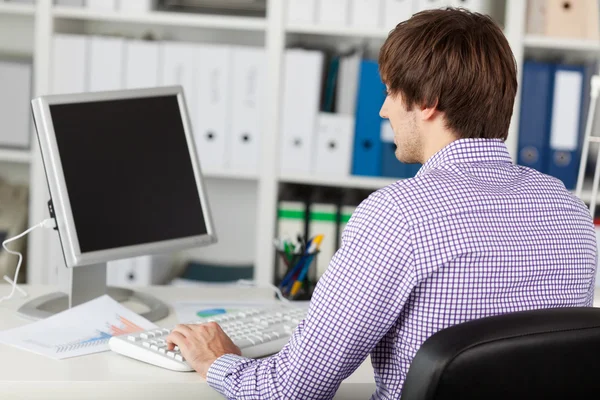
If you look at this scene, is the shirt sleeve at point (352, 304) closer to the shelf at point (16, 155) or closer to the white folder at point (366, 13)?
the white folder at point (366, 13)

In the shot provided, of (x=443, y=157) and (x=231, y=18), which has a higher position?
(x=231, y=18)

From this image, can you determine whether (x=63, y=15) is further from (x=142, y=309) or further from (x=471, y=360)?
(x=471, y=360)

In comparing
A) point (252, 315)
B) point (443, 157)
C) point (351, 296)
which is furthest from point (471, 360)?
point (252, 315)

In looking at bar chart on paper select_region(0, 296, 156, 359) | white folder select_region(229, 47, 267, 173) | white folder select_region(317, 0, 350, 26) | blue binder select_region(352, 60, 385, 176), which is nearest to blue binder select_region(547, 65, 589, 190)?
blue binder select_region(352, 60, 385, 176)

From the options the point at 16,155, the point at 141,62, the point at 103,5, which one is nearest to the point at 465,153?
the point at 141,62

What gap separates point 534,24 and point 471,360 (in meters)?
2.03

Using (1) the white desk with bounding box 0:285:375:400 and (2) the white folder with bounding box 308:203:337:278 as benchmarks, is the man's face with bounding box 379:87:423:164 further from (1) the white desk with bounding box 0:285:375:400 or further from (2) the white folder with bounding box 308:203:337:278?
(2) the white folder with bounding box 308:203:337:278

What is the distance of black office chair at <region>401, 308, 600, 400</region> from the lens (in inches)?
37.0

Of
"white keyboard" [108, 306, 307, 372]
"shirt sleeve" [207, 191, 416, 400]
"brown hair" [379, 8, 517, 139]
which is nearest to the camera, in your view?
"shirt sleeve" [207, 191, 416, 400]

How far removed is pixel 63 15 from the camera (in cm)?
279

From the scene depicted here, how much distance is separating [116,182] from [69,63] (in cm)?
122

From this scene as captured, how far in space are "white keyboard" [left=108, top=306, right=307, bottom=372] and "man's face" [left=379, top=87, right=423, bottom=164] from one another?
0.40 metres

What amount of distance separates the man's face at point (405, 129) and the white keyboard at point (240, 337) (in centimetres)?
40

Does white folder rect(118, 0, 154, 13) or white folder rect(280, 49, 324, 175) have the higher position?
white folder rect(118, 0, 154, 13)
